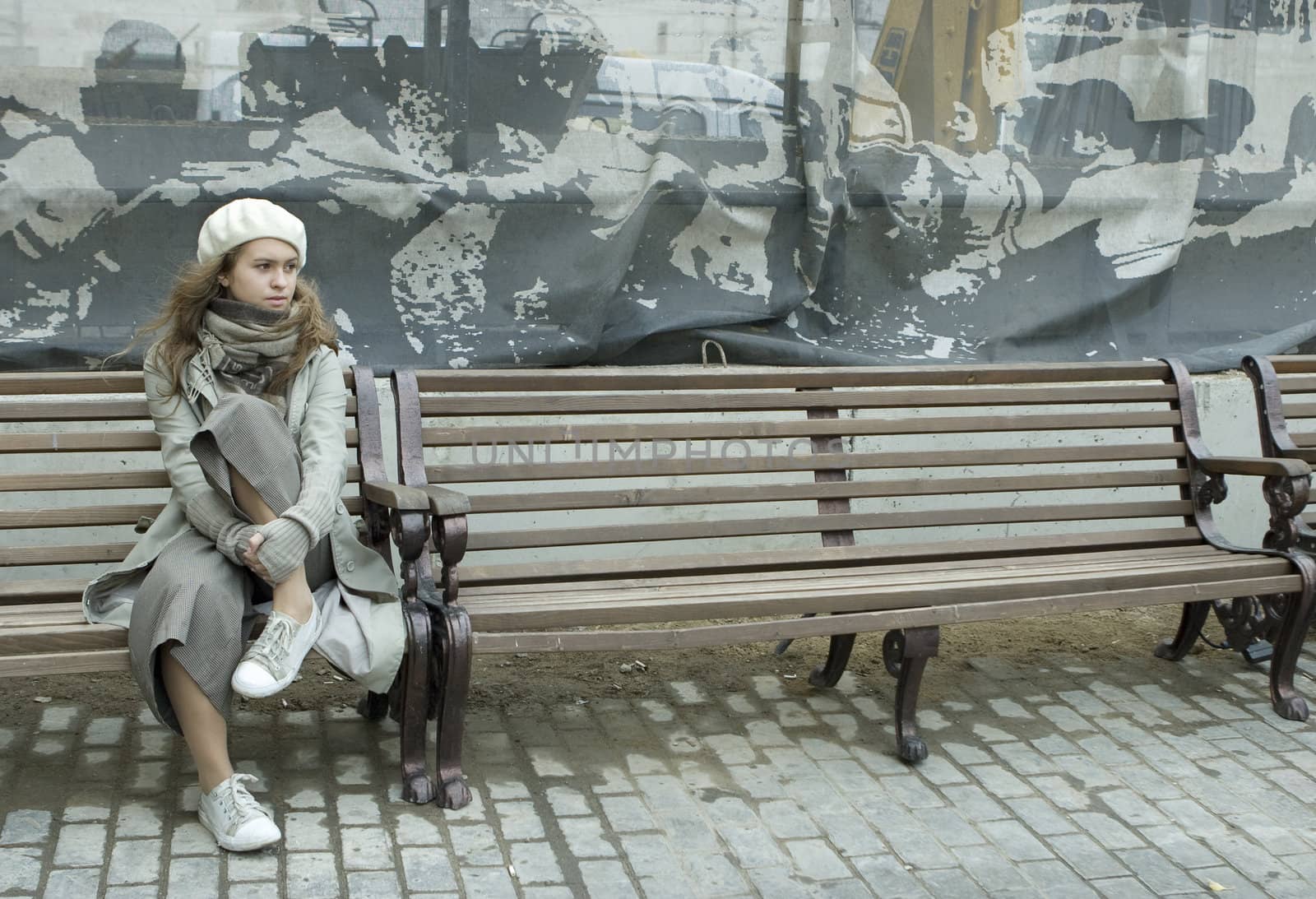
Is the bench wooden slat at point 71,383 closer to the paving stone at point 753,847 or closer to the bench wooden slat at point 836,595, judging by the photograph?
the bench wooden slat at point 836,595

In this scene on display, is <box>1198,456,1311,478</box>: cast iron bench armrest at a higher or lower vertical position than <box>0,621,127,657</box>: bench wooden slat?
higher

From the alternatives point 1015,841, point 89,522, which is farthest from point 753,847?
point 89,522

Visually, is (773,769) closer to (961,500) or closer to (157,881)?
(157,881)

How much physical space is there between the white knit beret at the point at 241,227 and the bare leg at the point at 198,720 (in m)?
1.02

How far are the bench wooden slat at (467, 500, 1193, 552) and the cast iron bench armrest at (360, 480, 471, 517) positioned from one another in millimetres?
404

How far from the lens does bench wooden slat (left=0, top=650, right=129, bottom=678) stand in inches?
131

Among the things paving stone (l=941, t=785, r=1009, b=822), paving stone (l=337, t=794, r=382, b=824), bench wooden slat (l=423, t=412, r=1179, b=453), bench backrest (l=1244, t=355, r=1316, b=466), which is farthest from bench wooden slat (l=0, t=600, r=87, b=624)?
bench backrest (l=1244, t=355, r=1316, b=466)

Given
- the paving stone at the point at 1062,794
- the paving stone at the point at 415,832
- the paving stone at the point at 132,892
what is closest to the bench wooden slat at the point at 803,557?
the paving stone at the point at 415,832

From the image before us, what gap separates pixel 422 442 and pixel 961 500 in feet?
7.95

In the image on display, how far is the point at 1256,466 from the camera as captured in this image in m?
4.67

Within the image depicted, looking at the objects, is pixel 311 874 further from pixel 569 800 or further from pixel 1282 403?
pixel 1282 403

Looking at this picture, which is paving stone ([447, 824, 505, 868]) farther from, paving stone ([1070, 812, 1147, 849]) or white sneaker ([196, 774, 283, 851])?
paving stone ([1070, 812, 1147, 849])

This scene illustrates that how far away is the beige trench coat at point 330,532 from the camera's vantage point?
140 inches

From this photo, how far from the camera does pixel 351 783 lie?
149 inches
